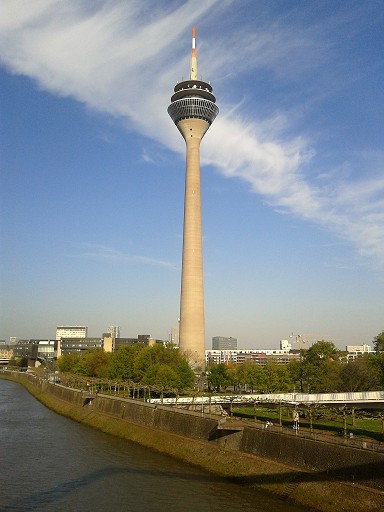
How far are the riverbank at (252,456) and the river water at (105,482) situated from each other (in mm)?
1215

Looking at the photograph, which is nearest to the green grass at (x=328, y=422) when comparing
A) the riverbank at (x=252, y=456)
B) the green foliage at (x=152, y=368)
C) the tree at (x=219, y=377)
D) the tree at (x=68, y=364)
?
the riverbank at (x=252, y=456)

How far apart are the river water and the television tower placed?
224 feet

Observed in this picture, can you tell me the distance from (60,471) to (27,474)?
2.26 m

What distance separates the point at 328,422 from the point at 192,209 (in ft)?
255

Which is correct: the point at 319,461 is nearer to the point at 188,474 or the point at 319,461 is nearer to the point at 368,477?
the point at 368,477

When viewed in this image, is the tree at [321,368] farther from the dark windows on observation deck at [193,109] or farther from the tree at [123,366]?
the dark windows on observation deck at [193,109]

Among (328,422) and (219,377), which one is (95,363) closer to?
(219,377)

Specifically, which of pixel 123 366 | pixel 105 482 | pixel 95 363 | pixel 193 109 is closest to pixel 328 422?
pixel 105 482

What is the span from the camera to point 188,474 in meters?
36.6

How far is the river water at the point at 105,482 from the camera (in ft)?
93.5

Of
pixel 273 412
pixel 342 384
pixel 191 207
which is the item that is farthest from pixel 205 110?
pixel 273 412

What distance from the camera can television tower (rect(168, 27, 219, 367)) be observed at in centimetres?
11900

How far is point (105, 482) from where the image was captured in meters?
33.1

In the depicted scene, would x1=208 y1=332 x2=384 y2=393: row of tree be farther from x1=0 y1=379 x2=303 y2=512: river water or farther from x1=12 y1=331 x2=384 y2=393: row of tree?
x1=0 y1=379 x2=303 y2=512: river water
